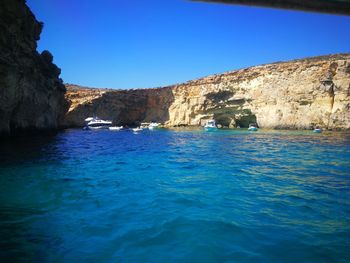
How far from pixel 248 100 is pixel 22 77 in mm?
45195

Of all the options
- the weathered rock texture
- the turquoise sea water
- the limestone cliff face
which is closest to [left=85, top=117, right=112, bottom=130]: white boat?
the weathered rock texture

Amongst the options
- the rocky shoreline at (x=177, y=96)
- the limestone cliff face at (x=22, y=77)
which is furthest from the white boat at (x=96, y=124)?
the limestone cliff face at (x=22, y=77)

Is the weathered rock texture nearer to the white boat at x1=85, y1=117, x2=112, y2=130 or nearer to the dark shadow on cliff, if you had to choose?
the dark shadow on cliff

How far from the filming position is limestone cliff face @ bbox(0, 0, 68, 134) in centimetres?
2577

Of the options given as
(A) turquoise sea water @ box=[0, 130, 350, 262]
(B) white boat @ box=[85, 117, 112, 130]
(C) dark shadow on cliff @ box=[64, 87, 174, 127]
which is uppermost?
(C) dark shadow on cliff @ box=[64, 87, 174, 127]

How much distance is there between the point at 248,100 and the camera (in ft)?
204

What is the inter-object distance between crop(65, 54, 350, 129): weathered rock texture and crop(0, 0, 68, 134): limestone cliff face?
29040 mm

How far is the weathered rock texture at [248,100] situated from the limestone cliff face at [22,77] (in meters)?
29.0

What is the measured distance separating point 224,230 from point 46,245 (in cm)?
383

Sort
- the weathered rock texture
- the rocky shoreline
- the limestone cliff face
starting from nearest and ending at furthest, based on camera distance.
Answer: the limestone cliff face < the rocky shoreline < the weathered rock texture

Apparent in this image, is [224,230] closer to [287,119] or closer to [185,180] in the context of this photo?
[185,180]

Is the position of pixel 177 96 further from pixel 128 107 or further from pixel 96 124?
pixel 96 124

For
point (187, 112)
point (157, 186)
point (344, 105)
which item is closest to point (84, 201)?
point (157, 186)

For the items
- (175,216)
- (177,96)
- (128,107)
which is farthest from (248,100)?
(175,216)
